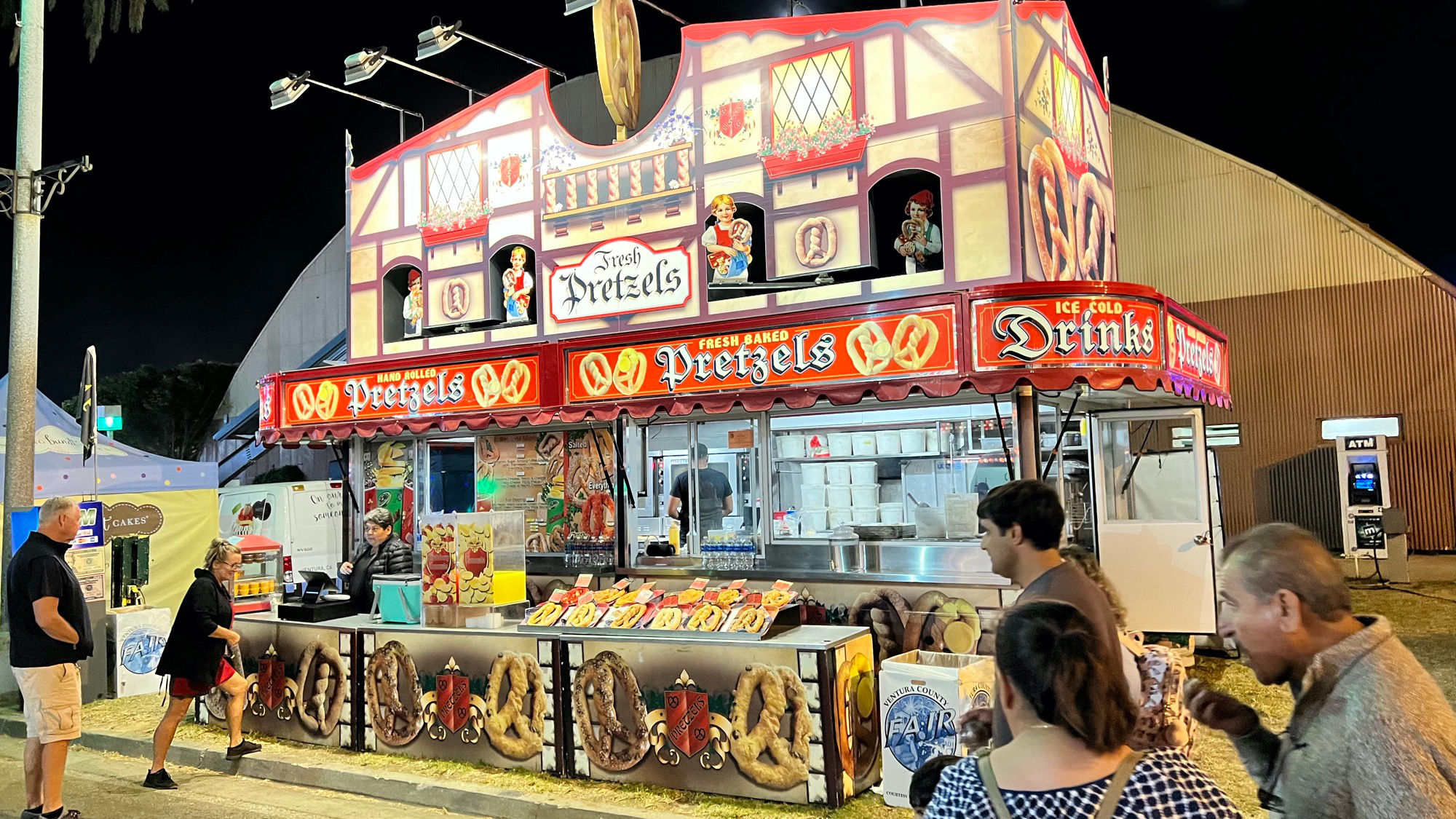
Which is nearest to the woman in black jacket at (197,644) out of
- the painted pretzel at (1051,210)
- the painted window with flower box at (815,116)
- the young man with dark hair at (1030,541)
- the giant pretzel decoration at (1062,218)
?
the painted window with flower box at (815,116)

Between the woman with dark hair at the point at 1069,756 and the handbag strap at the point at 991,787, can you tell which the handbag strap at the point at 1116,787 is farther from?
the handbag strap at the point at 991,787

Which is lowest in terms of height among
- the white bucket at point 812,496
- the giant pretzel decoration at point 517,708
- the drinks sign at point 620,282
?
the giant pretzel decoration at point 517,708

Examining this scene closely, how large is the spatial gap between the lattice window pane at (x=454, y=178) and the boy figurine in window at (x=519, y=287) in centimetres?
92

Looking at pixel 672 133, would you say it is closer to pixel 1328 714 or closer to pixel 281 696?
pixel 281 696

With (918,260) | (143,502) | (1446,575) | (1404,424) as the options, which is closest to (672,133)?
(918,260)

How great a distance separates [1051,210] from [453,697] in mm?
6696

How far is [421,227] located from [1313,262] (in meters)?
18.7

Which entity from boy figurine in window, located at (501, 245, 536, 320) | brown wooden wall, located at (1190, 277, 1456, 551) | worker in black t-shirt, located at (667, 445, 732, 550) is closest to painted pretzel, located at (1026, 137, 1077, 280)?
worker in black t-shirt, located at (667, 445, 732, 550)

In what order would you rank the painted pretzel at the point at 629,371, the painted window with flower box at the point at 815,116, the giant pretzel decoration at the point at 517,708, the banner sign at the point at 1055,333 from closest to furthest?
the banner sign at the point at 1055,333
the giant pretzel decoration at the point at 517,708
the painted pretzel at the point at 629,371
the painted window with flower box at the point at 815,116

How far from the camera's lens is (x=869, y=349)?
7.87m

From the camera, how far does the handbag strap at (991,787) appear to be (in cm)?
193

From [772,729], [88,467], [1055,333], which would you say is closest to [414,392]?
[88,467]

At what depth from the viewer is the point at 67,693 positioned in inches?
255

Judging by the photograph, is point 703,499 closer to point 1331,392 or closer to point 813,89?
point 813,89
